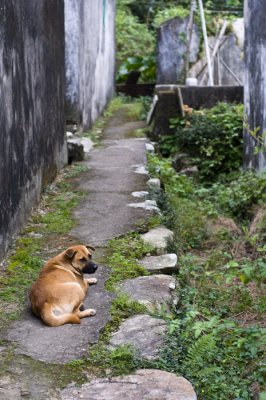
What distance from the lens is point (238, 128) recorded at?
1102cm

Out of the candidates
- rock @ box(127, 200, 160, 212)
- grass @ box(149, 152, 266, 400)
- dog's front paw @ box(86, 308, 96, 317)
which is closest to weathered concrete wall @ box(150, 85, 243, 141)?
grass @ box(149, 152, 266, 400)

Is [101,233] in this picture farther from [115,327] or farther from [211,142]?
[211,142]

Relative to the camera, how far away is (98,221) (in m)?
7.05

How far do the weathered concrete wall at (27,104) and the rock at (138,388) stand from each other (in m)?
2.31

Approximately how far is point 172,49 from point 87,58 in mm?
6560

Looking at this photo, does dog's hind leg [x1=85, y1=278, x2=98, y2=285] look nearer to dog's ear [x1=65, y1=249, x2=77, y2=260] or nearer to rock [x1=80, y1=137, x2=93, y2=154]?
dog's ear [x1=65, y1=249, x2=77, y2=260]

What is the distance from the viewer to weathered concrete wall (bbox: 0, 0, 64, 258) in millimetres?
5957

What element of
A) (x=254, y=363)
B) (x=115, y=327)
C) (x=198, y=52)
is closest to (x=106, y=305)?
(x=115, y=327)

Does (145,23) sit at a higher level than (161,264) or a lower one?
higher

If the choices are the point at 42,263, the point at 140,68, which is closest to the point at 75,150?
the point at 42,263

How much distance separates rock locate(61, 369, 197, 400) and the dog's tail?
0.77m

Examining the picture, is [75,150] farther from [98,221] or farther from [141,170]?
[98,221]

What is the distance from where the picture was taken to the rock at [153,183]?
8477 mm

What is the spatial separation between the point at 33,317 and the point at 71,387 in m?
1.04
